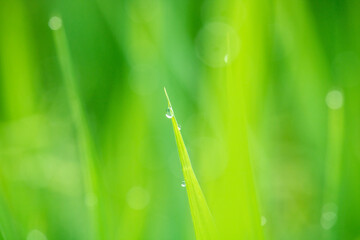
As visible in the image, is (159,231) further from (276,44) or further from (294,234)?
(276,44)

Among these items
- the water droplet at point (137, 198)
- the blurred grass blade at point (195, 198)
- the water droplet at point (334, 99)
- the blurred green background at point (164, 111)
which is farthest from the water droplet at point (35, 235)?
the water droplet at point (334, 99)

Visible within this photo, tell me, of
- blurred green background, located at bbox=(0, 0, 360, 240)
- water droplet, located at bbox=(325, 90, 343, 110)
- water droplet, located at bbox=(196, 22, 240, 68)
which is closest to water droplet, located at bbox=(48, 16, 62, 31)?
blurred green background, located at bbox=(0, 0, 360, 240)

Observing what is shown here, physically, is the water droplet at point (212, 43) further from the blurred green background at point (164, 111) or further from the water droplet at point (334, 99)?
the water droplet at point (334, 99)

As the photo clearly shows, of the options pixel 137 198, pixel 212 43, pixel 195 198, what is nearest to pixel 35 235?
pixel 137 198

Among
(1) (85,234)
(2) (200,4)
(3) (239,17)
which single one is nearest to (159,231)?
(1) (85,234)

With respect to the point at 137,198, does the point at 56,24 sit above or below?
above

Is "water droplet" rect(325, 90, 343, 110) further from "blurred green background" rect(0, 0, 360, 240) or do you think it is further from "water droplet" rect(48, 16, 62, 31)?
"water droplet" rect(48, 16, 62, 31)

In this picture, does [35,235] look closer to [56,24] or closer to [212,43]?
[56,24]
